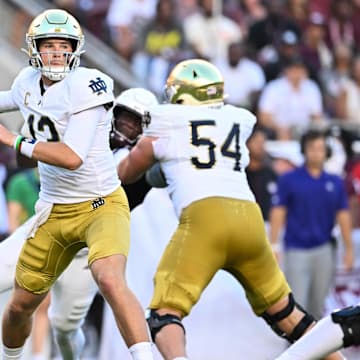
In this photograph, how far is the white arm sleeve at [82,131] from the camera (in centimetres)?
626

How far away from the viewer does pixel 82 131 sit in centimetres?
629

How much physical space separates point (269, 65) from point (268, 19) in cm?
68

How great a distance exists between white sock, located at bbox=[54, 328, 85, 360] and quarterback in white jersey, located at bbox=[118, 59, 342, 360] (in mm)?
768

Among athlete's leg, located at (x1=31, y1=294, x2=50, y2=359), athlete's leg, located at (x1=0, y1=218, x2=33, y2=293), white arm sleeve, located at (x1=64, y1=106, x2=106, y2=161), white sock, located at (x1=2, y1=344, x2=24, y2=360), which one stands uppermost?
white arm sleeve, located at (x1=64, y1=106, x2=106, y2=161)

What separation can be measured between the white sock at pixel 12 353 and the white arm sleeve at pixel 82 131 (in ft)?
4.03

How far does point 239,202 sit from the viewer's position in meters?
6.74

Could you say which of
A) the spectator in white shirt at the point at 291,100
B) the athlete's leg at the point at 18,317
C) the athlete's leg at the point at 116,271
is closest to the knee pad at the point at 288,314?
the athlete's leg at the point at 116,271

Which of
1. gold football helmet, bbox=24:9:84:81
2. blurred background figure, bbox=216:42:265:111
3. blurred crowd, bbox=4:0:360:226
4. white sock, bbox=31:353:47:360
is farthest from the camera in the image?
blurred background figure, bbox=216:42:265:111

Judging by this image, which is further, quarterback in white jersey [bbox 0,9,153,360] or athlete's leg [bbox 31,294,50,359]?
athlete's leg [bbox 31,294,50,359]

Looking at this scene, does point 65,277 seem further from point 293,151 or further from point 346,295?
point 293,151

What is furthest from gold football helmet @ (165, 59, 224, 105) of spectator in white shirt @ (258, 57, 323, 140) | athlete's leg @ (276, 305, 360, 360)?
spectator in white shirt @ (258, 57, 323, 140)

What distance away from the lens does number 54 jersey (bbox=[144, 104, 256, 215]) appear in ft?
22.1

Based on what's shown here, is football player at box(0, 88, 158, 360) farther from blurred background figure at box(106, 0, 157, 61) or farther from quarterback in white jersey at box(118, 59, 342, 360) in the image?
blurred background figure at box(106, 0, 157, 61)

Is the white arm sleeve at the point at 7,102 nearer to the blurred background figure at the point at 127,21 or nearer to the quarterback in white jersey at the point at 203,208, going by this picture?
the quarterback in white jersey at the point at 203,208
